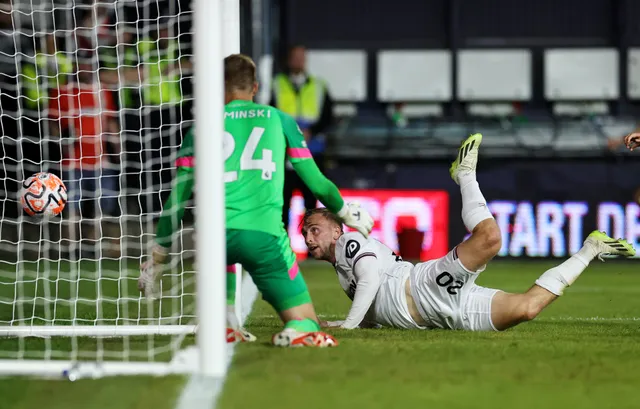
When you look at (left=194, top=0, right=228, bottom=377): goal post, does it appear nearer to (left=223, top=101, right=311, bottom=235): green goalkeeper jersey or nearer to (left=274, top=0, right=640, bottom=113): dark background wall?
(left=223, top=101, right=311, bottom=235): green goalkeeper jersey

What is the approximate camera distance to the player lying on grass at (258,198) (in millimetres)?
4355

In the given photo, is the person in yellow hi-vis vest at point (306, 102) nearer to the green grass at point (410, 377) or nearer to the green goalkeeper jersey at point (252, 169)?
the green grass at point (410, 377)

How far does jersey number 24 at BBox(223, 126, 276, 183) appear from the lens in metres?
4.44

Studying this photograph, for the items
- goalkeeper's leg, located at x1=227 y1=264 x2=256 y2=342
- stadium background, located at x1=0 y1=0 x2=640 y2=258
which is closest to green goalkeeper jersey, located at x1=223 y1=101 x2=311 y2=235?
goalkeeper's leg, located at x1=227 y1=264 x2=256 y2=342

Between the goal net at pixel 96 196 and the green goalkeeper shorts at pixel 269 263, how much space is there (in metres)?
0.39

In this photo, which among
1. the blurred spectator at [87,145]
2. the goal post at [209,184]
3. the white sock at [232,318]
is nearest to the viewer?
the goal post at [209,184]

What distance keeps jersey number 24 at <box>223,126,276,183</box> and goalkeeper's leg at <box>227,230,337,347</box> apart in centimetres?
26

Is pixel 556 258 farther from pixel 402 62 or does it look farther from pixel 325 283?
pixel 402 62

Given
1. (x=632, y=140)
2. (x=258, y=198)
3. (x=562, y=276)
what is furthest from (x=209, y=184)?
(x=632, y=140)

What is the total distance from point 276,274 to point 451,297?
106cm

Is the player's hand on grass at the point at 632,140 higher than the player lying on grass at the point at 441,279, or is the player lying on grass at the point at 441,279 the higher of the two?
the player's hand on grass at the point at 632,140

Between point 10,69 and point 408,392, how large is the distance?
8843 millimetres

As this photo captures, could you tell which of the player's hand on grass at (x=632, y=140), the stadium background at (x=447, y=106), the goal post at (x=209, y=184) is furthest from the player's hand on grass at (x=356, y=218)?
the stadium background at (x=447, y=106)

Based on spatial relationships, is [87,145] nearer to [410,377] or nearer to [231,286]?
[231,286]
